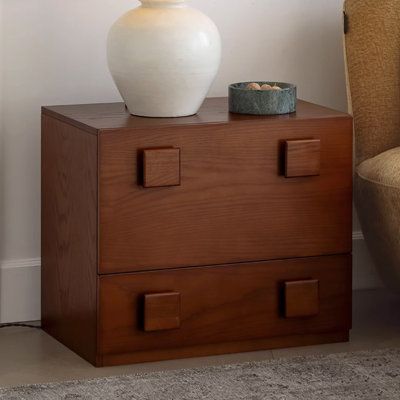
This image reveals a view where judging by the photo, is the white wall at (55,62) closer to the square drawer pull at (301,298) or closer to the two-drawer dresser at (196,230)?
the two-drawer dresser at (196,230)

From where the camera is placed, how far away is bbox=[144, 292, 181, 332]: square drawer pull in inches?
89.4

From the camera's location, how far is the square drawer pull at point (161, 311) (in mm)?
2270

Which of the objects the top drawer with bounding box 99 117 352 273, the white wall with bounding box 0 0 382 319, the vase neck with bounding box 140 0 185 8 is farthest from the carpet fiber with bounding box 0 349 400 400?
the vase neck with bounding box 140 0 185 8

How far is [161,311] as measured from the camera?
2283mm

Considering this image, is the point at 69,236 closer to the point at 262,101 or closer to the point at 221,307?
the point at 221,307

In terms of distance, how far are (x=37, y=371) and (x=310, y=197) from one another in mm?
686

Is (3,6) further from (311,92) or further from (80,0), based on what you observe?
(311,92)

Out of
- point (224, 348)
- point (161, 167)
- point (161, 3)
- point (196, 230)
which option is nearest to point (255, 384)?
point (224, 348)

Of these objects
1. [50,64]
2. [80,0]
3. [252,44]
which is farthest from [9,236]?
[252,44]

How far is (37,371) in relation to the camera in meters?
2.29

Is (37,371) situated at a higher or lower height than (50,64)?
lower

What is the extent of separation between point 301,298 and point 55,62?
0.79 meters

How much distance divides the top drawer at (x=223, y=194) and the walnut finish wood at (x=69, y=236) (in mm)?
55

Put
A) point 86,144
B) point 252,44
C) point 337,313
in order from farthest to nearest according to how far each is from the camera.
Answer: point 252,44 → point 337,313 → point 86,144
